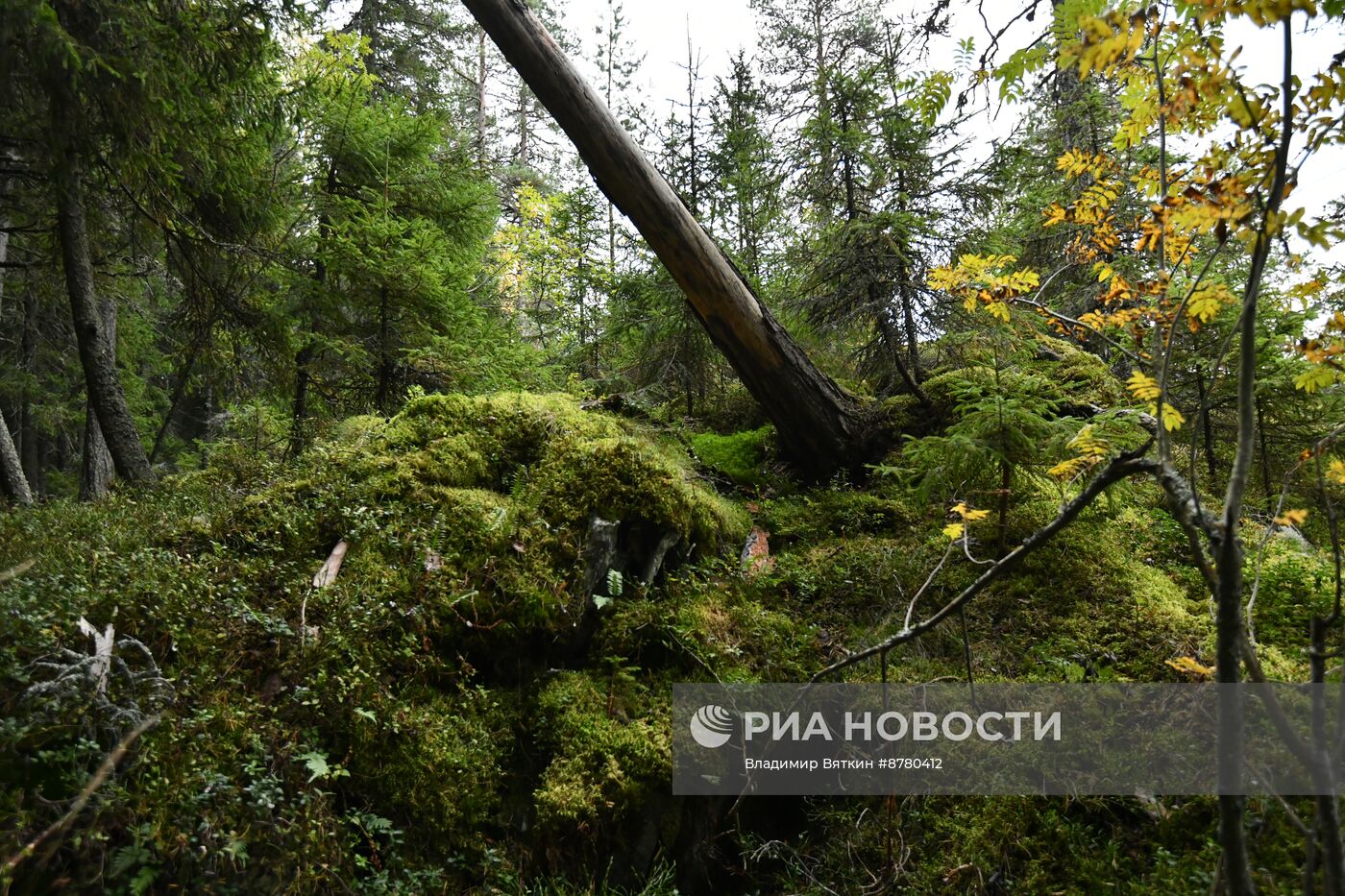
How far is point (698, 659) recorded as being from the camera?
12.6 ft

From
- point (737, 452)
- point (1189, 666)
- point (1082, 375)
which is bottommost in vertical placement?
point (1189, 666)

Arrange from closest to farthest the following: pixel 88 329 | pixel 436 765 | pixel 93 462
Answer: pixel 436 765 → pixel 88 329 → pixel 93 462

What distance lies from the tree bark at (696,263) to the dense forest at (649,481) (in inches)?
1.5

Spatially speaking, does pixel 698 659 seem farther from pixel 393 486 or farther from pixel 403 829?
pixel 393 486

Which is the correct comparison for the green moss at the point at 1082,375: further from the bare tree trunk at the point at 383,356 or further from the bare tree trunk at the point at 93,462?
the bare tree trunk at the point at 93,462

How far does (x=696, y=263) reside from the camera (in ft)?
19.4

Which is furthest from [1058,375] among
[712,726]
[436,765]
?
[436,765]

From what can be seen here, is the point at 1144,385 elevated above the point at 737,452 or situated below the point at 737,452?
below

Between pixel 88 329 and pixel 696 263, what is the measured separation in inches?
225

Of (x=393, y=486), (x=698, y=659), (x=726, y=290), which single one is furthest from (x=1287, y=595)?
(x=393, y=486)

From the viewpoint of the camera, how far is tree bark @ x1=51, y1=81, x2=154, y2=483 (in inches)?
230

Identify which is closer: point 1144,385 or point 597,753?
point 1144,385

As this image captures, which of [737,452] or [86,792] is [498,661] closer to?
[86,792]

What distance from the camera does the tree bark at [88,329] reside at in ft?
19.2
